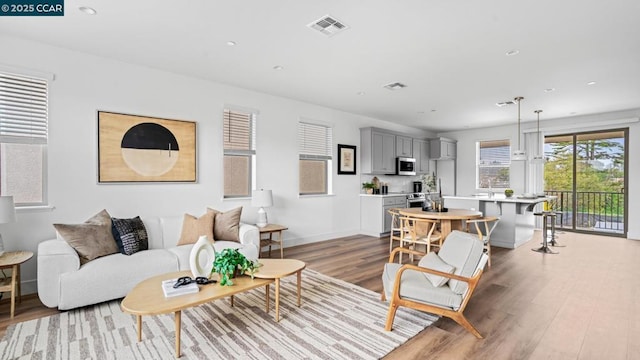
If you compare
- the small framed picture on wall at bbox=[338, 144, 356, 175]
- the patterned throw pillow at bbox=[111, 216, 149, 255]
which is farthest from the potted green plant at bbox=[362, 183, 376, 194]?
the patterned throw pillow at bbox=[111, 216, 149, 255]

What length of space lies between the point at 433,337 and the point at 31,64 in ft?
15.9

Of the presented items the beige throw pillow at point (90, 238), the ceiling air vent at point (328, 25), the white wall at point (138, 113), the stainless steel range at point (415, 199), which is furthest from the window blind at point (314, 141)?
the beige throw pillow at point (90, 238)

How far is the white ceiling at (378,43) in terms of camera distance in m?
2.67

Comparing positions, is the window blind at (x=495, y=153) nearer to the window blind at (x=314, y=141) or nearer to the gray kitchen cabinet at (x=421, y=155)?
the gray kitchen cabinet at (x=421, y=155)

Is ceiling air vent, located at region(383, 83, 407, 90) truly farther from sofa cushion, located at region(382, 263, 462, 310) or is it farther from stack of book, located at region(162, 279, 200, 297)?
stack of book, located at region(162, 279, 200, 297)

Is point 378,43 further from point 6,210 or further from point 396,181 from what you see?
point 396,181

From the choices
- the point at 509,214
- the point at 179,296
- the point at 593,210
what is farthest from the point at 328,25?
the point at 593,210

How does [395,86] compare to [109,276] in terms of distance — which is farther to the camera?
[395,86]

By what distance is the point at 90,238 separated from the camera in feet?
10.4

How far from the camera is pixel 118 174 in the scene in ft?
12.7

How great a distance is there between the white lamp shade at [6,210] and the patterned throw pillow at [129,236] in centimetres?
82

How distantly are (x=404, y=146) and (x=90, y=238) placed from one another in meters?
6.65

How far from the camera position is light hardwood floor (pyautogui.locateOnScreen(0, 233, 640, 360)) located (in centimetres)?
233

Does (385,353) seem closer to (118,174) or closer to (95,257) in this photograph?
(95,257)
